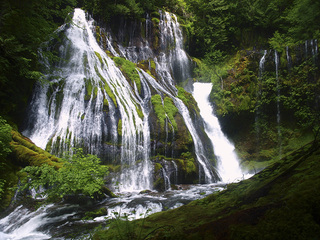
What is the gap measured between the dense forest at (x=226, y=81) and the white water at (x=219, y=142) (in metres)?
0.64

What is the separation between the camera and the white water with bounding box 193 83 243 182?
43.7ft

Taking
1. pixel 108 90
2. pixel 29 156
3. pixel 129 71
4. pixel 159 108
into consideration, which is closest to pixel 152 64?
pixel 129 71

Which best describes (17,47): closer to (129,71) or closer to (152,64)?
(129,71)

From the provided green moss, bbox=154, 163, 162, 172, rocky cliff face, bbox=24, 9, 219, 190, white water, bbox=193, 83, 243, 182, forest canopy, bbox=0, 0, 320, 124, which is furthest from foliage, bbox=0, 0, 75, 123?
white water, bbox=193, 83, 243, 182

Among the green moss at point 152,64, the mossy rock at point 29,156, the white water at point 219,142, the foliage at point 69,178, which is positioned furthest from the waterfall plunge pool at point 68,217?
the green moss at point 152,64

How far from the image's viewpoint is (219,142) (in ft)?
50.3

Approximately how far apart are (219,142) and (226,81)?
5.77 meters

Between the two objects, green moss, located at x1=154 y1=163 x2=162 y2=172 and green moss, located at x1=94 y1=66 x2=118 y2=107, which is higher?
green moss, located at x1=94 y1=66 x2=118 y2=107

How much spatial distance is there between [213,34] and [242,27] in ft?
12.4

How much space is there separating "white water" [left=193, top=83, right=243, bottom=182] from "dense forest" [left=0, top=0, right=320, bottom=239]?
640 mm

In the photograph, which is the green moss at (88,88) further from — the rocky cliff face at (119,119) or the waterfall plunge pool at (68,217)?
the waterfall plunge pool at (68,217)

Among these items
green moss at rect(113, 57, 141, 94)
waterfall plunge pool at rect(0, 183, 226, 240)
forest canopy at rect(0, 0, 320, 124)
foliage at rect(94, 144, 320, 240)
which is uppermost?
forest canopy at rect(0, 0, 320, 124)

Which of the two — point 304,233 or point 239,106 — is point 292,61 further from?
point 304,233

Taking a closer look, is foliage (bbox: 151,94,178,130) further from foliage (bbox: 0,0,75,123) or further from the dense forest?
foliage (bbox: 0,0,75,123)
